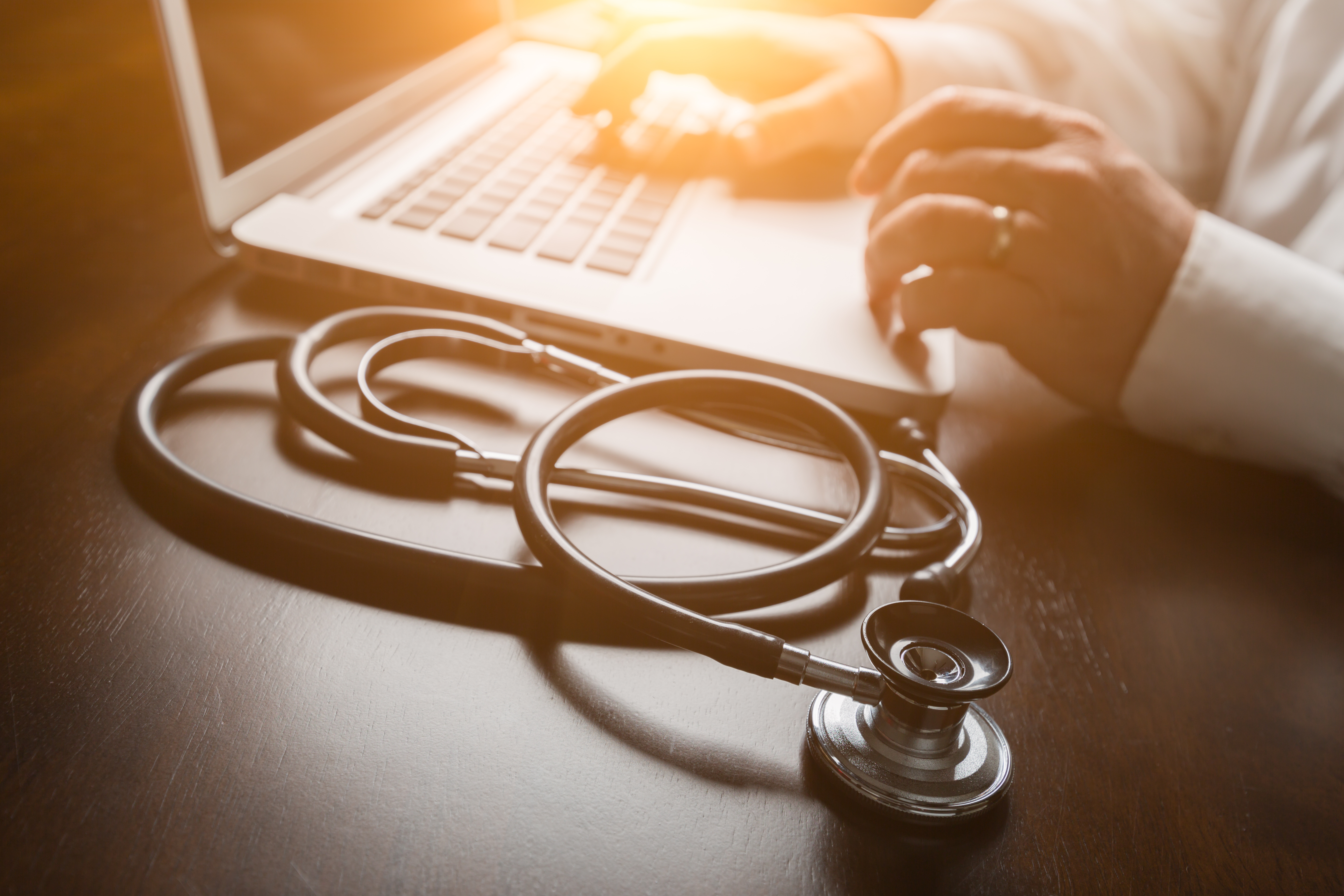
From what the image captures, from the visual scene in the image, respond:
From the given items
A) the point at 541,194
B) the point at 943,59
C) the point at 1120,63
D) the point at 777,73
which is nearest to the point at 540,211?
the point at 541,194

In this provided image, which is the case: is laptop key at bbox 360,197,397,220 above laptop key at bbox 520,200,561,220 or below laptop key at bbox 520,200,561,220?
above

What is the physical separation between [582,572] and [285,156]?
54cm

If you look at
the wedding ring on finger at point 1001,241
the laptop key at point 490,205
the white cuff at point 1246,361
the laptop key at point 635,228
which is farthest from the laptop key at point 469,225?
the white cuff at point 1246,361

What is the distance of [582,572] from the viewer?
33 cm

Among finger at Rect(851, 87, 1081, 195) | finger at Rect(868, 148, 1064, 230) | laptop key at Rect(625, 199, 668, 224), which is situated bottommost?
laptop key at Rect(625, 199, 668, 224)

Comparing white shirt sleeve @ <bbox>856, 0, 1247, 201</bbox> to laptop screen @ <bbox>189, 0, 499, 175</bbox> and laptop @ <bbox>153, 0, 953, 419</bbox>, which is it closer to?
laptop @ <bbox>153, 0, 953, 419</bbox>

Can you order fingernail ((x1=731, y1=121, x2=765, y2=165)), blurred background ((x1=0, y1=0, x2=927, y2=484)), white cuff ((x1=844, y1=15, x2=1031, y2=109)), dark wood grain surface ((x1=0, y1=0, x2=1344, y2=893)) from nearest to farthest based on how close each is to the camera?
1. dark wood grain surface ((x1=0, y1=0, x2=1344, y2=893))
2. blurred background ((x1=0, y1=0, x2=927, y2=484))
3. fingernail ((x1=731, y1=121, x2=765, y2=165))
4. white cuff ((x1=844, y1=15, x2=1031, y2=109))

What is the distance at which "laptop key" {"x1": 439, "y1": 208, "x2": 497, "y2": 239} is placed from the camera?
633 mm

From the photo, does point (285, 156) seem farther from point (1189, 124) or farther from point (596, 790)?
point (1189, 124)

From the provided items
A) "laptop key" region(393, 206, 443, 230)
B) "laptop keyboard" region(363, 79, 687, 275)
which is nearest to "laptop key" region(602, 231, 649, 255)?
"laptop keyboard" region(363, 79, 687, 275)

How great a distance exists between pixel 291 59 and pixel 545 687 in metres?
0.61

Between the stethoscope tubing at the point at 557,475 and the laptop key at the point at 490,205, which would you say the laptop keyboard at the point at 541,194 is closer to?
the laptop key at the point at 490,205

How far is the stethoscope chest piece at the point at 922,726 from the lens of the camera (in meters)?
0.30

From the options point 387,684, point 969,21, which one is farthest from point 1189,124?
point 387,684
